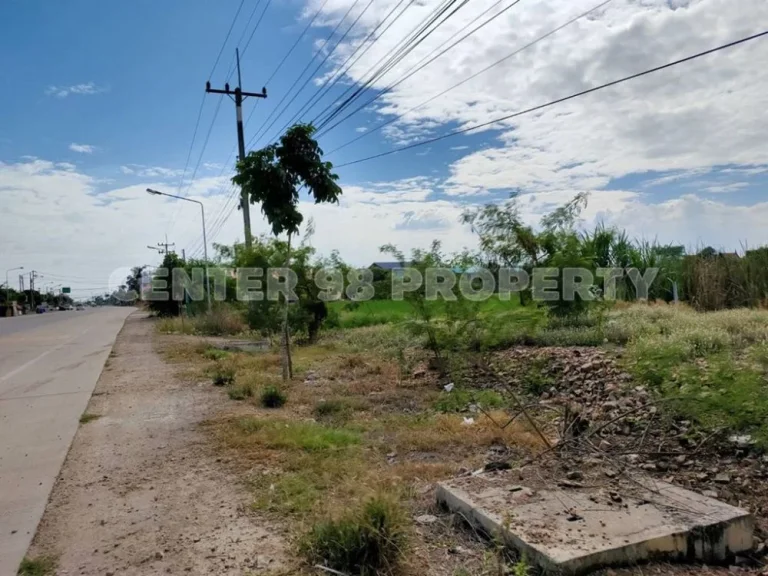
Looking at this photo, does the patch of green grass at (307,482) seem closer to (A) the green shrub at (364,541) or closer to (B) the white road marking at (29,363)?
(A) the green shrub at (364,541)

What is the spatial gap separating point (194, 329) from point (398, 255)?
45.1 ft

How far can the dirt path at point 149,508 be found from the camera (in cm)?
310

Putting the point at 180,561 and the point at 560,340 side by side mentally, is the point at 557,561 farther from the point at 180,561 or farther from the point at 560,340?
the point at 560,340

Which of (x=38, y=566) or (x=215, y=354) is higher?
(x=215, y=354)

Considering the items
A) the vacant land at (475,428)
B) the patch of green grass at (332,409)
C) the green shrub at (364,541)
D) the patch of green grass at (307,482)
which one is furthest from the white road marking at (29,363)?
the green shrub at (364,541)

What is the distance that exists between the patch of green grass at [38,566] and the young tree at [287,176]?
5925mm

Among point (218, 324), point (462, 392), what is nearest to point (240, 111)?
point (218, 324)

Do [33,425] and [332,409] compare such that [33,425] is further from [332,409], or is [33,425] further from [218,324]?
[218,324]

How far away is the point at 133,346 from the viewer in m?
16.2

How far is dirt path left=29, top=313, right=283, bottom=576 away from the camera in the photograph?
3104mm

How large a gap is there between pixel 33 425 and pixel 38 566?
4.07 meters

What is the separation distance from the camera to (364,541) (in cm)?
281

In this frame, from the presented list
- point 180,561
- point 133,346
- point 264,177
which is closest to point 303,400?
→ point 264,177

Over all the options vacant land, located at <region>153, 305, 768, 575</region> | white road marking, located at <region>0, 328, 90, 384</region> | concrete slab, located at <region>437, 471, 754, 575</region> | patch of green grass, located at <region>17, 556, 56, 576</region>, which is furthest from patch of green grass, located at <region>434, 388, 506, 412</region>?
white road marking, located at <region>0, 328, 90, 384</region>
